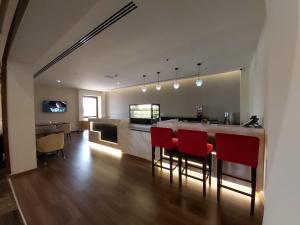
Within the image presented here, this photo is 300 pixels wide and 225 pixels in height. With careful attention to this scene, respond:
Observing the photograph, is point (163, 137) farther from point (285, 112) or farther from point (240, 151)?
point (285, 112)

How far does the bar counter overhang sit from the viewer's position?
2203mm

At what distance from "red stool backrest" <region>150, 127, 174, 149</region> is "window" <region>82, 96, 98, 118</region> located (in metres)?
7.53

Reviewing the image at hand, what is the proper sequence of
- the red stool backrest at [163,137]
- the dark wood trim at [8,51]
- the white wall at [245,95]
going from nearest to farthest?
the dark wood trim at [8,51], the red stool backrest at [163,137], the white wall at [245,95]

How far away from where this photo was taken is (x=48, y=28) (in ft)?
6.27

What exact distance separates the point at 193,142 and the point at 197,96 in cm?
413

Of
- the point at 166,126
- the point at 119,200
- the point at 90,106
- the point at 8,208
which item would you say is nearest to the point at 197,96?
the point at 166,126

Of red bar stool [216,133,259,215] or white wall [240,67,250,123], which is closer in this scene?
red bar stool [216,133,259,215]

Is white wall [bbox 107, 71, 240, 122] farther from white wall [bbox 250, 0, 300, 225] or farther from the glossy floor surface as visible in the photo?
the glossy floor surface

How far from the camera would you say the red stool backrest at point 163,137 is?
2.62m

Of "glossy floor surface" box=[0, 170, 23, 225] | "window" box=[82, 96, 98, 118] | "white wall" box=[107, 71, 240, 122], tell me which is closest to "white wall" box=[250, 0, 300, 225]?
"glossy floor surface" box=[0, 170, 23, 225]

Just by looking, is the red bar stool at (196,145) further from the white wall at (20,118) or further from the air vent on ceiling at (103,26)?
the white wall at (20,118)

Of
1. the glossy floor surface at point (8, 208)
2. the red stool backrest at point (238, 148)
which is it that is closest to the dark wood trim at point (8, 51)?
the glossy floor surface at point (8, 208)

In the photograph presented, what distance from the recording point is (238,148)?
194cm

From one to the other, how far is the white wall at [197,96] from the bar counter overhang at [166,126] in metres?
2.92
